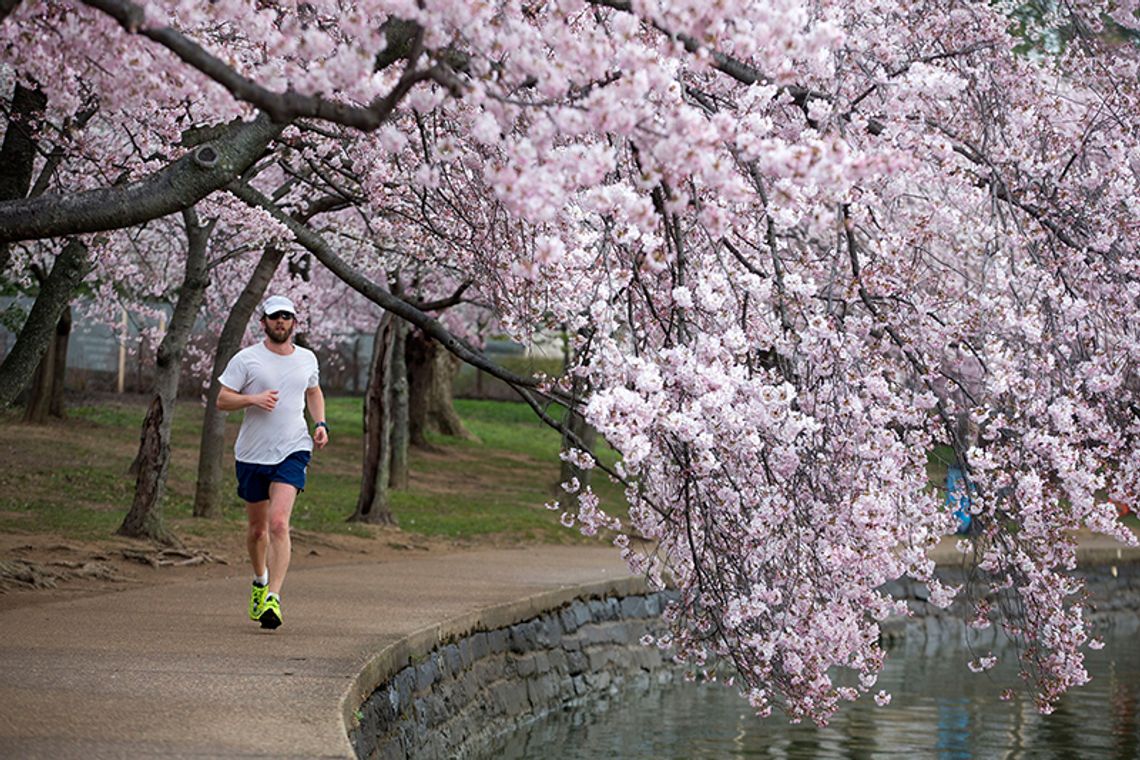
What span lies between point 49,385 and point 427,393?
7.62 m

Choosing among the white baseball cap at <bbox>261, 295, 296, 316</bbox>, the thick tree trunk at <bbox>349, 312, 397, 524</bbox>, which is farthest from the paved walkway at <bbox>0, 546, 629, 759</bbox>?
the thick tree trunk at <bbox>349, 312, 397, 524</bbox>

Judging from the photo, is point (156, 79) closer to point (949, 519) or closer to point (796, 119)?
point (796, 119)

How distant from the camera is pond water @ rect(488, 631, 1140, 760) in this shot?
1130cm

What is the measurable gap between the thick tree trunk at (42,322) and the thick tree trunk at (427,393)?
50.8ft

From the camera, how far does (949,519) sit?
846cm

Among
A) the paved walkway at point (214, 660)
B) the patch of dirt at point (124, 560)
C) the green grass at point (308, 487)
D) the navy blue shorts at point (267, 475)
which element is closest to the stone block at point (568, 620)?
the paved walkway at point (214, 660)

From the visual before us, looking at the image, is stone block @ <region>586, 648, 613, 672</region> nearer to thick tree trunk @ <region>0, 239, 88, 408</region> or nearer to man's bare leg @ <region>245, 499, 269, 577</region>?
thick tree trunk @ <region>0, 239, 88, 408</region>

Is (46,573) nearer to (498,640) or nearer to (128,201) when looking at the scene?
(498,640)

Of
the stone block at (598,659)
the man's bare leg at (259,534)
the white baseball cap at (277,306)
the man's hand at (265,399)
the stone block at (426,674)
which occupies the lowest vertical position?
the stone block at (598,659)

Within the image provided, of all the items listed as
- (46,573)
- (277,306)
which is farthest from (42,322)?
(277,306)

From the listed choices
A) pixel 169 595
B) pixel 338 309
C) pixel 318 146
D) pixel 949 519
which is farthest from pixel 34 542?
pixel 338 309

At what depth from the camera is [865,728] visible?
12531 mm

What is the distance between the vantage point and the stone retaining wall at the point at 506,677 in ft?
28.1

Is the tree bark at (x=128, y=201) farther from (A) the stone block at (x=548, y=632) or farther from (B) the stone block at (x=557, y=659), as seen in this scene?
(B) the stone block at (x=557, y=659)
